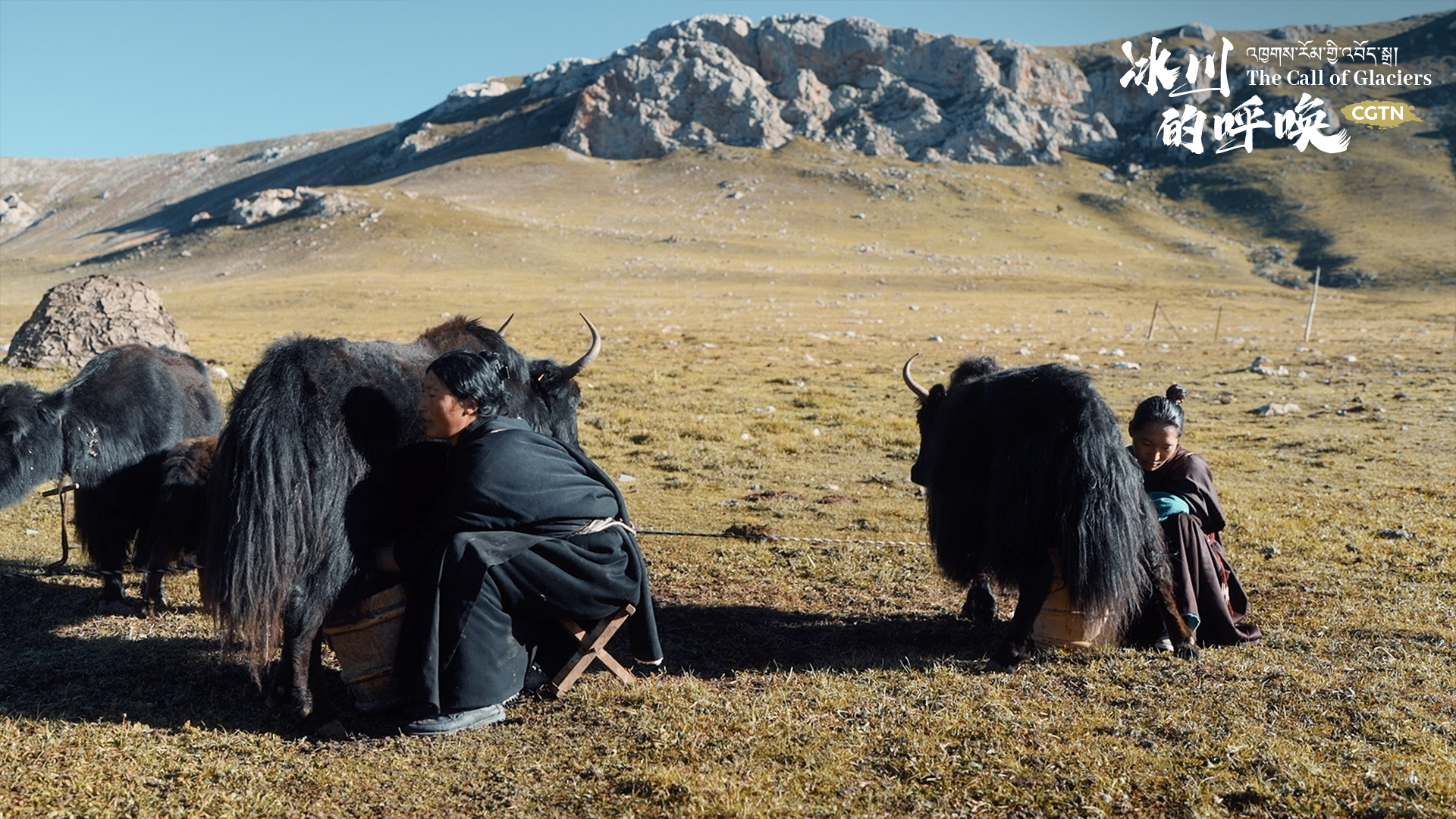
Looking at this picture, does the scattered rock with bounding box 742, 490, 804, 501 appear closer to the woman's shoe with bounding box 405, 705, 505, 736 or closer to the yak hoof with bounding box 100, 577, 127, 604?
the yak hoof with bounding box 100, 577, 127, 604

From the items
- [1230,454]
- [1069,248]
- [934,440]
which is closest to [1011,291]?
[1069,248]

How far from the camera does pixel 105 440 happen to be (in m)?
6.31

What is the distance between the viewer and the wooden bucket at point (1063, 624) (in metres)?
4.81

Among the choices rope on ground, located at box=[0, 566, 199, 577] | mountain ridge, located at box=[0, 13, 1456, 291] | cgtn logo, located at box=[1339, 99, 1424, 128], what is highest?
mountain ridge, located at box=[0, 13, 1456, 291]

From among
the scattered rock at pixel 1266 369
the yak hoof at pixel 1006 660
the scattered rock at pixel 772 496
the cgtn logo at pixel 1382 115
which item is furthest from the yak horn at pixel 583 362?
the cgtn logo at pixel 1382 115

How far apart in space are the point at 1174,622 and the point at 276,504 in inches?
164

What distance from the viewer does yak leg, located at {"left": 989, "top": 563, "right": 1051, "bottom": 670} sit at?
4777 mm

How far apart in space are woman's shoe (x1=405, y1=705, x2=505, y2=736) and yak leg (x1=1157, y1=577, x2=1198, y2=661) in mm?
3226

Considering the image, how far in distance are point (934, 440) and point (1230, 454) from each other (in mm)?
7279

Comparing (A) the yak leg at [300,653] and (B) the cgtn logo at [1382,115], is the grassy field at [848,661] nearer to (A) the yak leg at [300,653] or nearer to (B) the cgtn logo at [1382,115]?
(A) the yak leg at [300,653]

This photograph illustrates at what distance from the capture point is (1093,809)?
339cm

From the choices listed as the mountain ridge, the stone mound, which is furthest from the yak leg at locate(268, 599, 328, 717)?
the mountain ridge

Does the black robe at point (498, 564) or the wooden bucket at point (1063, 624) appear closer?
the black robe at point (498, 564)

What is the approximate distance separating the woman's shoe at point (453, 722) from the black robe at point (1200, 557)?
337 cm
